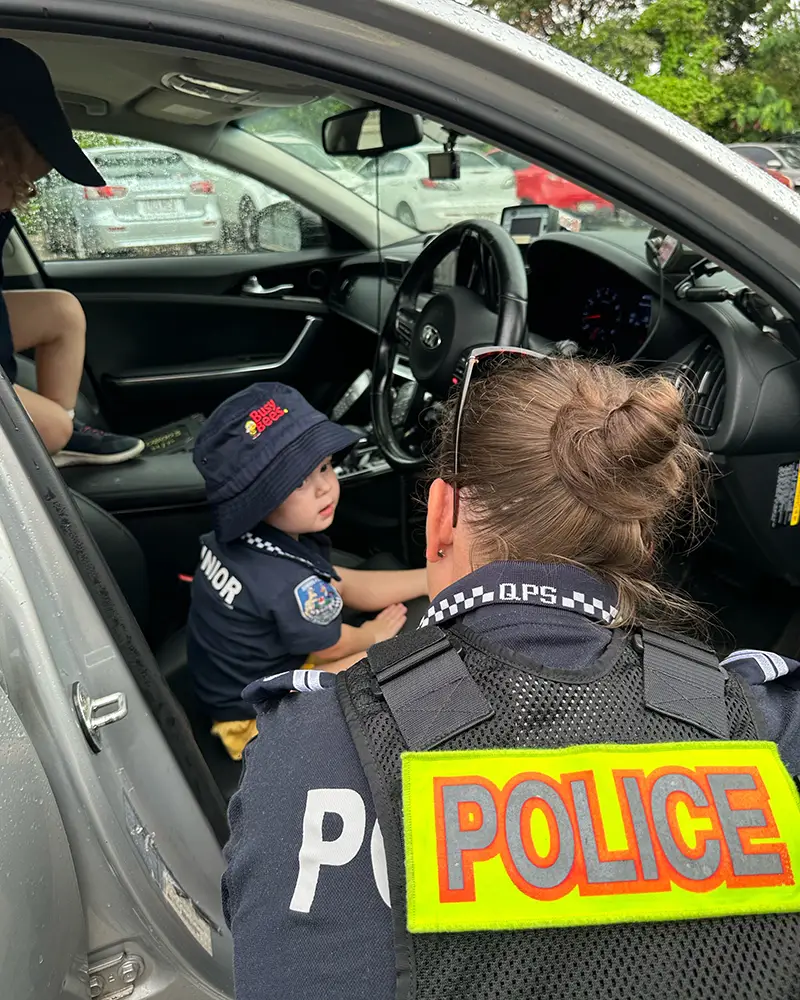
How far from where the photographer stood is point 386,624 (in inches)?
68.5

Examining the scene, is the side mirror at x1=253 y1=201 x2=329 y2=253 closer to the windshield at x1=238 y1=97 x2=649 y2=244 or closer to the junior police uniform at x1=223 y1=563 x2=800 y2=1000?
the windshield at x1=238 y1=97 x2=649 y2=244

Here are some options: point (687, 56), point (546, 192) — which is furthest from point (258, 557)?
point (687, 56)

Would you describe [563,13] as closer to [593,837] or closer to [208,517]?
[208,517]

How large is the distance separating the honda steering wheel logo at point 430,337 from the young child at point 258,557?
1.44 feet

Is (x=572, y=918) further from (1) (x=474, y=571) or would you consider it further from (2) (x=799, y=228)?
(2) (x=799, y=228)

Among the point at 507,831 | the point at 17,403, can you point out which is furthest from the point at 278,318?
the point at 507,831

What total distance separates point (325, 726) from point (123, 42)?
2.45ft

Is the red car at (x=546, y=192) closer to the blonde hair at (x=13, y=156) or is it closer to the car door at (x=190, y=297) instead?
the car door at (x=190, y=297)

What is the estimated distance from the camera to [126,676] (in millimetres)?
930

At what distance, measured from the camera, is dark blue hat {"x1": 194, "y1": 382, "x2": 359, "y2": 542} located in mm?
1445

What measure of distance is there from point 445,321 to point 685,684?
1.33 m

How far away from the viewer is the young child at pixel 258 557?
1.46 meters

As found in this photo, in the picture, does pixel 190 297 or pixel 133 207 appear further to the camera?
pixel 190 297

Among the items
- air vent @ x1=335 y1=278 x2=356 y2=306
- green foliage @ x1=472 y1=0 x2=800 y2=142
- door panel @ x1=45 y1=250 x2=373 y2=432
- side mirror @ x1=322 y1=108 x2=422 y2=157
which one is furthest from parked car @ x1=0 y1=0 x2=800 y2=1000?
green foliage @ x1=472 y1=0 x2=800 y2=142
